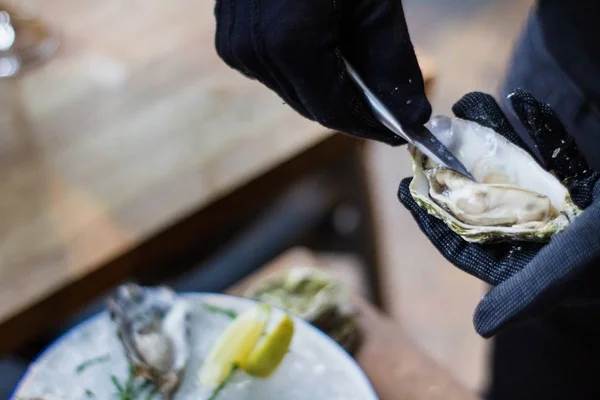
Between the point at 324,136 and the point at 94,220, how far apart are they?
0.76 feet

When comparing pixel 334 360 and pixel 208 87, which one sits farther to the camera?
pixel 208 87

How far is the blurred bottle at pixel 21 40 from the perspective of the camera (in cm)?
81

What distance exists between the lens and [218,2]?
0.47m

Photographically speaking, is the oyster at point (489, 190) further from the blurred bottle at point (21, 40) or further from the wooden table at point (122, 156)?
the blurred bottle at point (21, 40)

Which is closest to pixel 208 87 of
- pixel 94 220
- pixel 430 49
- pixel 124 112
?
pixel 124 112

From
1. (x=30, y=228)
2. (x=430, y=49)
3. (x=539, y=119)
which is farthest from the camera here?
(x=430, y=49)

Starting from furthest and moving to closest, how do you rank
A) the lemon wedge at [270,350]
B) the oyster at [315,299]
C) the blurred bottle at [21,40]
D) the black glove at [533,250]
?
the blurred bottle at [21,40] < the oyster at [315,299] < the lemon wedge at [270,350] < the black glove at [533,250]

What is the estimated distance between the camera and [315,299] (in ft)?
2.00

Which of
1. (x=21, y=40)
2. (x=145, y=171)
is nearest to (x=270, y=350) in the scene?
(x=145, y=171)

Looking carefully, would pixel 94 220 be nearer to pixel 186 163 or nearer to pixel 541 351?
pixel 186 163

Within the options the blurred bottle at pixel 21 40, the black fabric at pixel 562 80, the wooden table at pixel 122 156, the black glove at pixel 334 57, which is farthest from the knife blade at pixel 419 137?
the blurred bottle at pixel 21 40

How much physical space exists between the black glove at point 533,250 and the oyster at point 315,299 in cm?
20

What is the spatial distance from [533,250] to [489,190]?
4 cm

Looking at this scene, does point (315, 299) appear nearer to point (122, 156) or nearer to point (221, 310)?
point (221, 310)
